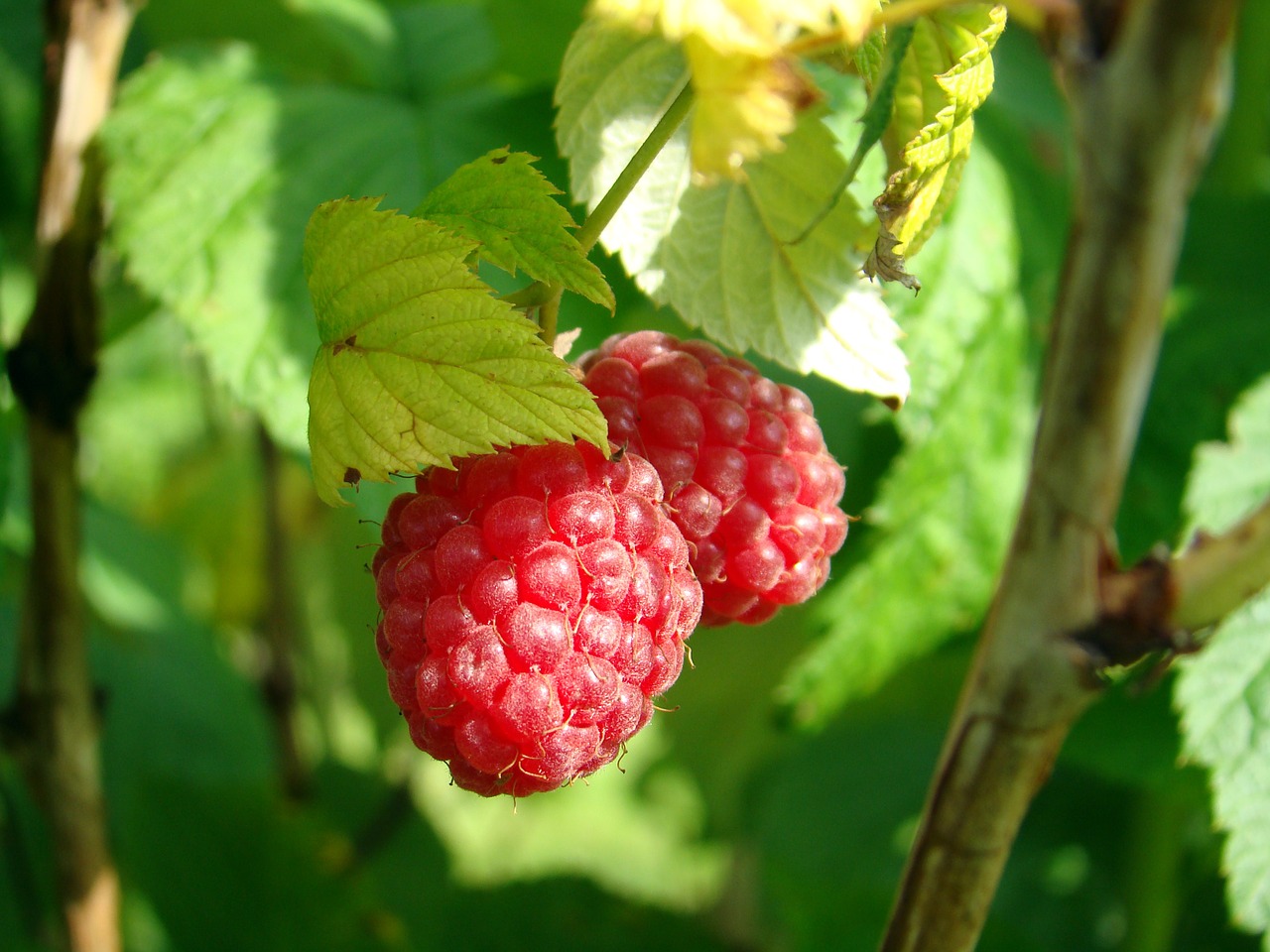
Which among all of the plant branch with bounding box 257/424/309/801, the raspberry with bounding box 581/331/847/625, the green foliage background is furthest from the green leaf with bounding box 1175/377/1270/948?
the plant branch with bounding box 257/424/309/801

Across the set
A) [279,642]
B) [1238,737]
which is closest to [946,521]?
[1238,737]

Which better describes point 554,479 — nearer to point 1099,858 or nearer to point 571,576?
point 571,576

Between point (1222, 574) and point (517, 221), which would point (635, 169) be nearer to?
point (517, 221)

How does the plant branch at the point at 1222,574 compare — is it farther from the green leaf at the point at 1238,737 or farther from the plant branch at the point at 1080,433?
the green leaf at the point at 1238,737

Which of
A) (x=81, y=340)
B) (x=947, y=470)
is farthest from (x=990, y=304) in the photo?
(x=81, y=340)

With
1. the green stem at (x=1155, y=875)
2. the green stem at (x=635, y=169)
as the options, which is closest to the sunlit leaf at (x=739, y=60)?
the green stem at (x=635, y=169)

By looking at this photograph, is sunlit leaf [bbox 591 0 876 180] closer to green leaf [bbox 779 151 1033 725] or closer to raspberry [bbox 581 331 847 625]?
raspberry [bbox 581 331 847 625]

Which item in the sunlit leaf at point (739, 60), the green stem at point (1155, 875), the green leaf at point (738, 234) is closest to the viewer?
the sunlit leaf at point (739, 60)
